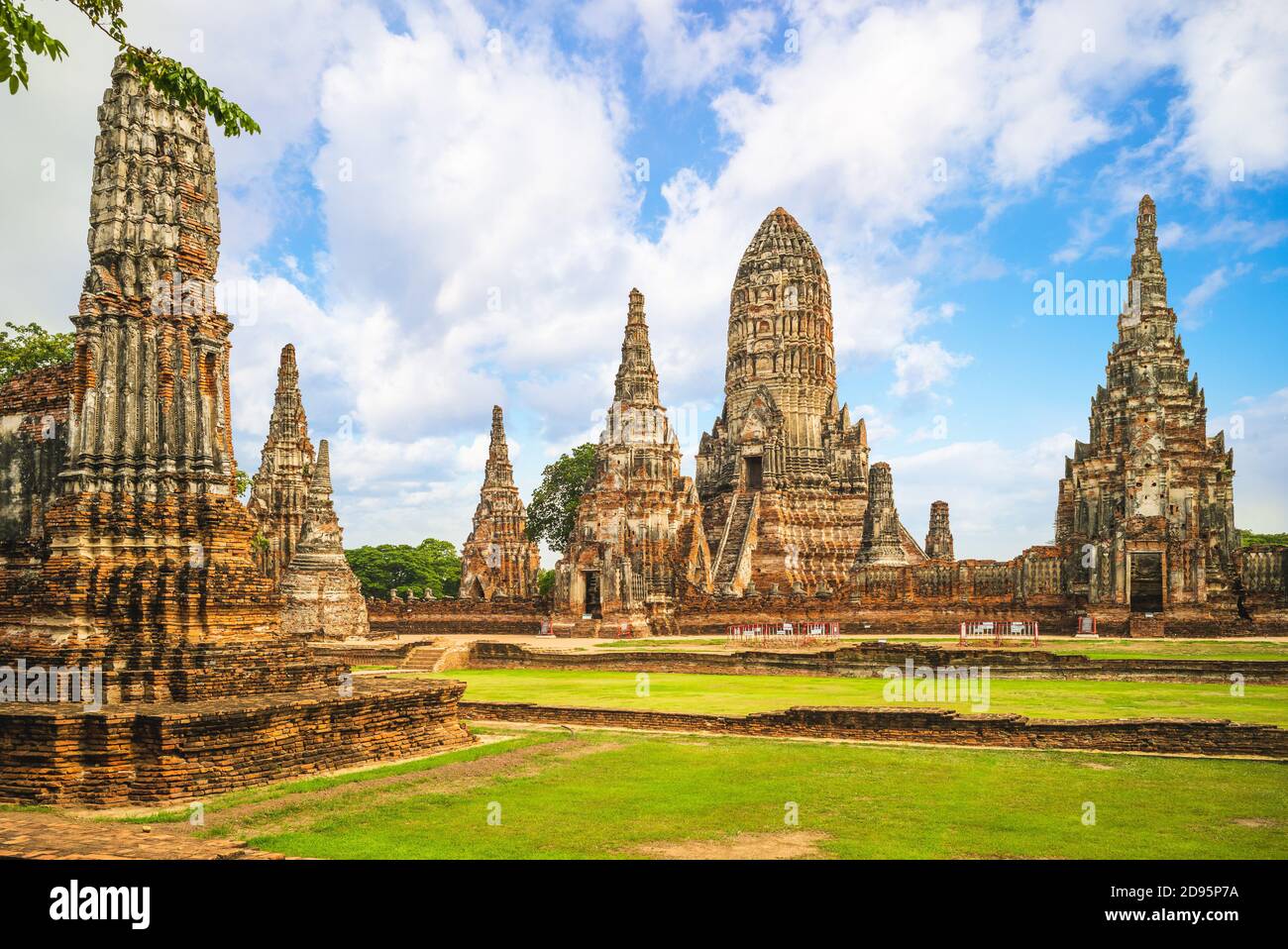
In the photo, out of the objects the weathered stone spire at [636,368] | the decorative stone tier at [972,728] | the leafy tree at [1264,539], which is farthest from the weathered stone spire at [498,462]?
the leafy tree at [1264,539]

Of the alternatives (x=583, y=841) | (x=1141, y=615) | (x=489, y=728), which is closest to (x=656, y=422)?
(x=1141, y=615)

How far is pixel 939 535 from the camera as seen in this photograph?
46.1 meters

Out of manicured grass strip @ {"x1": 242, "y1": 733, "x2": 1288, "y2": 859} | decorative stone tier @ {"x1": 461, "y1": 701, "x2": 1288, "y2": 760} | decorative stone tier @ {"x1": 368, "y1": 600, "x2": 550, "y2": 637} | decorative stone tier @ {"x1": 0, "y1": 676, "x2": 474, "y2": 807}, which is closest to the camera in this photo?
manicured grass strip @ {"x1": 242, "y1": 733, "x2": 1288, "y2": 859}

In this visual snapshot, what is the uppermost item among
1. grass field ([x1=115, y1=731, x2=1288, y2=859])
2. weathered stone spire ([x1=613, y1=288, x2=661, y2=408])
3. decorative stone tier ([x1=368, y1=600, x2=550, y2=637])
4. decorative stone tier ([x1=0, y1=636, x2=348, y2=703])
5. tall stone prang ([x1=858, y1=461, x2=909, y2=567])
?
weathered stone spire ([x1=613, y1=288, x2=661, y2=408])

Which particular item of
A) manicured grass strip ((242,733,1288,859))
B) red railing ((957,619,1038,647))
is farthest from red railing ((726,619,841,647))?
manicured grass strip ((242,733,1288,859))

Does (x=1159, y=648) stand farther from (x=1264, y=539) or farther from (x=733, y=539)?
(x=1264, y=539)

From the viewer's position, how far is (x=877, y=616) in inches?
1351

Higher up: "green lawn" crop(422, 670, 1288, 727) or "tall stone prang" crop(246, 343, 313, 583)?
"tall stone prang" crop(246, 343, 313, 583)

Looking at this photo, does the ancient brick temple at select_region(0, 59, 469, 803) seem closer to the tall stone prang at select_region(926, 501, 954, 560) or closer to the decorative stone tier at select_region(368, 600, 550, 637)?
the decorative stone tier at select_region(368, 600, 550, 637)

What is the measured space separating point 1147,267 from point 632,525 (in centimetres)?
2117

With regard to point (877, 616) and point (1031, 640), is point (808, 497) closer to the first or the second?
point (877, 616)

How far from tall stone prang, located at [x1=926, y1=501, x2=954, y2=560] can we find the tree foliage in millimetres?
38547

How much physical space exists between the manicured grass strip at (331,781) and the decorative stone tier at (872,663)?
10.2 meters

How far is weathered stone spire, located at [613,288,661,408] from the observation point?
1577 inches
